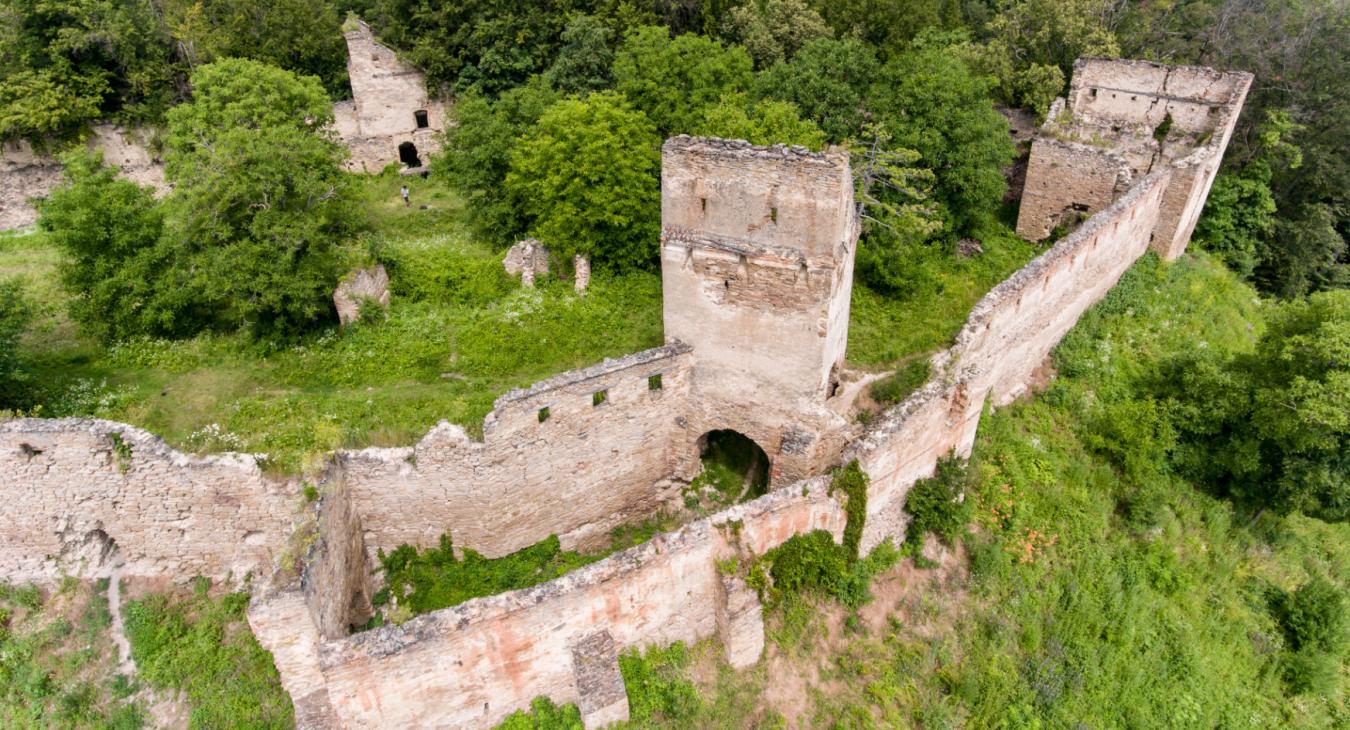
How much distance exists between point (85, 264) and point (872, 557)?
17406 mm

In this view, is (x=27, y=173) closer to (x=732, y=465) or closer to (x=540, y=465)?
(x=540, y=465)

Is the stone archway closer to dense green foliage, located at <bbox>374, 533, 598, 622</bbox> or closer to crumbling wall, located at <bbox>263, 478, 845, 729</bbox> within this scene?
dense green foliage, located at <bbox>374, 533, 598, 622</bbox>

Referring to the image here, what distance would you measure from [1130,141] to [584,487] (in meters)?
19.5

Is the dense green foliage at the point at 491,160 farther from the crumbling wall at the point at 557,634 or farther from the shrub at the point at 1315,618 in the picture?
the shrub at the point at 1315,618

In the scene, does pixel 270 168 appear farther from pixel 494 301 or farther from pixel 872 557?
pixel 872 557

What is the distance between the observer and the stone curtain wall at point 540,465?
13250 millimetres

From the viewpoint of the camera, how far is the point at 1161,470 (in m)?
16.6

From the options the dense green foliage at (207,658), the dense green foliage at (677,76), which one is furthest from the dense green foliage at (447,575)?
the dense green foliage at (677,76)

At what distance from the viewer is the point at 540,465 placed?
14.1m

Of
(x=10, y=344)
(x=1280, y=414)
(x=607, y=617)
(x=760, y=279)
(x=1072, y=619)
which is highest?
(x=760, y=279)

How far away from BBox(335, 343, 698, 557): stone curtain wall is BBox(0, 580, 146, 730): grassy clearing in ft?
13.8

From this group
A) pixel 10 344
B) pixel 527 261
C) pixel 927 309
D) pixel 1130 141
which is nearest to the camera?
pixel 10 344

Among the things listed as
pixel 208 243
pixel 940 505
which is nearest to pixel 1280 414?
pixel 940 505

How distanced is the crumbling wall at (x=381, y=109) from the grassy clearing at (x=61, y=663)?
19915 mm
